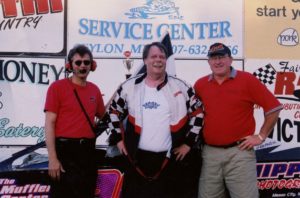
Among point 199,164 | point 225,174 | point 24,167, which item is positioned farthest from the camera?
point 24,167

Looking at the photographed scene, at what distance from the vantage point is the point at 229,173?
2785 mm

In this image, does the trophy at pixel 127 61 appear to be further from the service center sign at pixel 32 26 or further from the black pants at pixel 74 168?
the black pants at pixel 74 168

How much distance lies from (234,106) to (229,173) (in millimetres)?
527

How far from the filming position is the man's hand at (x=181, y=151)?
109 inches

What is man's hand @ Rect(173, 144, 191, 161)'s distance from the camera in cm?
277

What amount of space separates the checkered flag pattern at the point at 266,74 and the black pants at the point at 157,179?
104cm

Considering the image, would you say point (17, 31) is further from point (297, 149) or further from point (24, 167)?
point (297, 149)

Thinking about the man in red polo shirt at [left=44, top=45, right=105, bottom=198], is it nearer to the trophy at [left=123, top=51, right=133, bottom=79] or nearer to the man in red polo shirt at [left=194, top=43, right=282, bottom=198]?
the trophy at [left=123, top=51, right=133, bottom=79]

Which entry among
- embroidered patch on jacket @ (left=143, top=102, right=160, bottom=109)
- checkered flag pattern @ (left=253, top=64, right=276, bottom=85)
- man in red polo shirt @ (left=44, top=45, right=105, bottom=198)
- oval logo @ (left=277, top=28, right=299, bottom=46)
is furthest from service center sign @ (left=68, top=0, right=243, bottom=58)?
embroidered patch on jacket @ (left=143, top=102, right=160, bottom=109)

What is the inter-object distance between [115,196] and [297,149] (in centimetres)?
177

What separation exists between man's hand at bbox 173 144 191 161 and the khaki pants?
0.59 feet

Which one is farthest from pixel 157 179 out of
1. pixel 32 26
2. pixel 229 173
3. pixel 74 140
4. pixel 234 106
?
pixel 32 26

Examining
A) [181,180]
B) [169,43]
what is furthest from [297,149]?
[169,43]

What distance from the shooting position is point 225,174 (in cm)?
280
